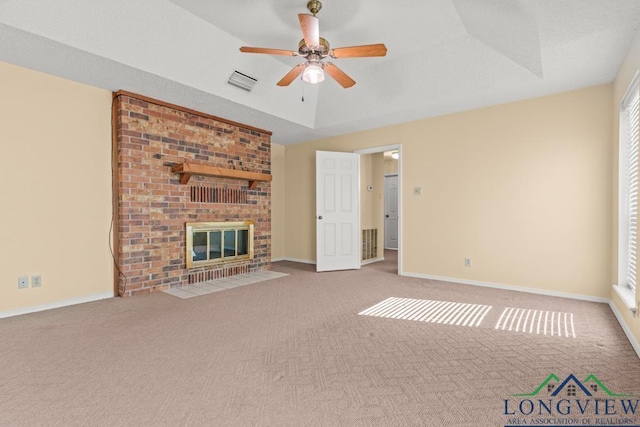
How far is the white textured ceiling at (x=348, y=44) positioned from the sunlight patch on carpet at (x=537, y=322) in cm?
240

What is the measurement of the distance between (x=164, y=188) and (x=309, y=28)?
2695mm

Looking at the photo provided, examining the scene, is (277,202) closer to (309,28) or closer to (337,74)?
(337,74)

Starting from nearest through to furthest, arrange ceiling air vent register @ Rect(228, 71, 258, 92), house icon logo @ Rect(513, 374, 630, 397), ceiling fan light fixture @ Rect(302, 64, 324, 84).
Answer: house icon logo @ Rect(513, 374, 630, 397)
ceiling fan light fixture @ Rect(302, 64, 324, 84)
ceiling air vent register @ Rect(228, 71, 258, 92)

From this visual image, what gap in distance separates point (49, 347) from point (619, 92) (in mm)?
5386

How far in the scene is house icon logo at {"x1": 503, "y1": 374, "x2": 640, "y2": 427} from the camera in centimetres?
149

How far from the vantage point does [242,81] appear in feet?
12.9

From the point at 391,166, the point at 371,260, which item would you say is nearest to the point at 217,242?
the point at 371,260

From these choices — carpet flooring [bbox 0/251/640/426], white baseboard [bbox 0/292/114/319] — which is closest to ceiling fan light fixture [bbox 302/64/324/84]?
carpet flooring [bbox 0/251/640/426]

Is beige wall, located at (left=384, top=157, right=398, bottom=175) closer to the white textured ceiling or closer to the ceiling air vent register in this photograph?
the white textured ceiling

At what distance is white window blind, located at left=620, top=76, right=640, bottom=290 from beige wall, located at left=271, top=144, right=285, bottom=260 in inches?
202

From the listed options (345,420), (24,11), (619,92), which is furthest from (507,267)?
(24,11)

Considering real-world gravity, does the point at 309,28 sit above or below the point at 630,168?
above

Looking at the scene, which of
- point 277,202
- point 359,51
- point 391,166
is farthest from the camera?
point 391,166

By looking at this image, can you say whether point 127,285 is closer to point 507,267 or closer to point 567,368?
point 567,368
